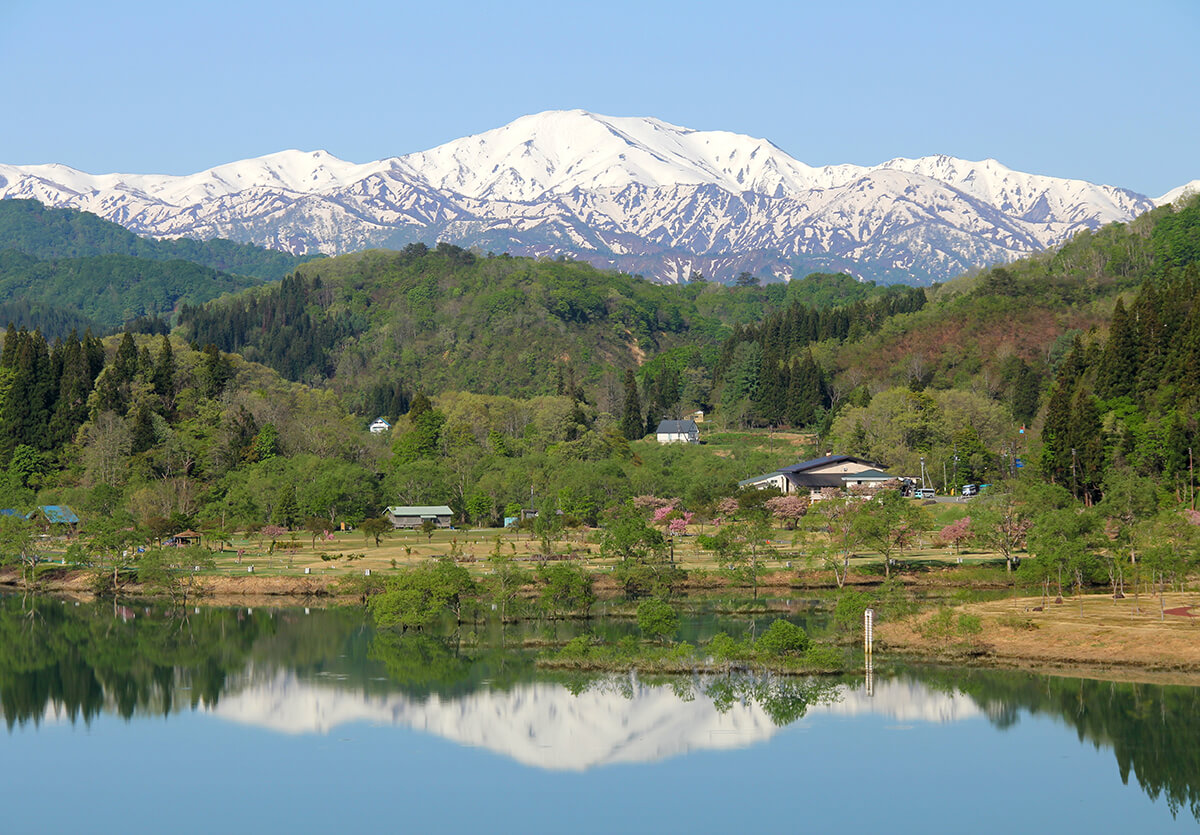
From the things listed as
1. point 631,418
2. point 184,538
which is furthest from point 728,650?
point 631,418

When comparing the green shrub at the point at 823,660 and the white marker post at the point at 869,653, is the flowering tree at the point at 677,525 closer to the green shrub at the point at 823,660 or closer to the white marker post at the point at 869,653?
the white marker post at the point at 869,653

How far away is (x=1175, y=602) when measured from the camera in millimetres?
58344

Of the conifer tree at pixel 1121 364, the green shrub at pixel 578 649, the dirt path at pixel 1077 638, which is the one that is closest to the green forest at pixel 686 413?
the conifer tree at pixel 1121 364

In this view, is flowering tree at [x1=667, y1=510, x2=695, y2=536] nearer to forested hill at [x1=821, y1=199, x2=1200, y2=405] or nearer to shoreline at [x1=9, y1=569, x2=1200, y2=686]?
shoreline at [x1=9, y1=569, x2=1200, y2=686]

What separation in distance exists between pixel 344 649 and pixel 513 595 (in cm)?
879

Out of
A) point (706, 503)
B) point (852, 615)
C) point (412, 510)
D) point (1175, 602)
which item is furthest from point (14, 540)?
point (1175, 602)

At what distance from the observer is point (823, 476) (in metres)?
106

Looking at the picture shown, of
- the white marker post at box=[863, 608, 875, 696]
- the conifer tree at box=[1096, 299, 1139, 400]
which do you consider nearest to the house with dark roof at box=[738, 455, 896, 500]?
the conifer tree at box=[1096, 299, 1139, 400]

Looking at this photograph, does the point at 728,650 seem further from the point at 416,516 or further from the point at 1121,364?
the point at 416,516

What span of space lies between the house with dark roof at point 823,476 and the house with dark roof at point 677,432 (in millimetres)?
21414

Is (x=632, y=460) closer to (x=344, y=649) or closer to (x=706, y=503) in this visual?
(x=706, y=503)

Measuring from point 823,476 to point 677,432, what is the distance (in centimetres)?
2754

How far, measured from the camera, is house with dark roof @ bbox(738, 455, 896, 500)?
4048 inches

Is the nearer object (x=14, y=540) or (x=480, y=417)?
Result: (x=14, y=540)
